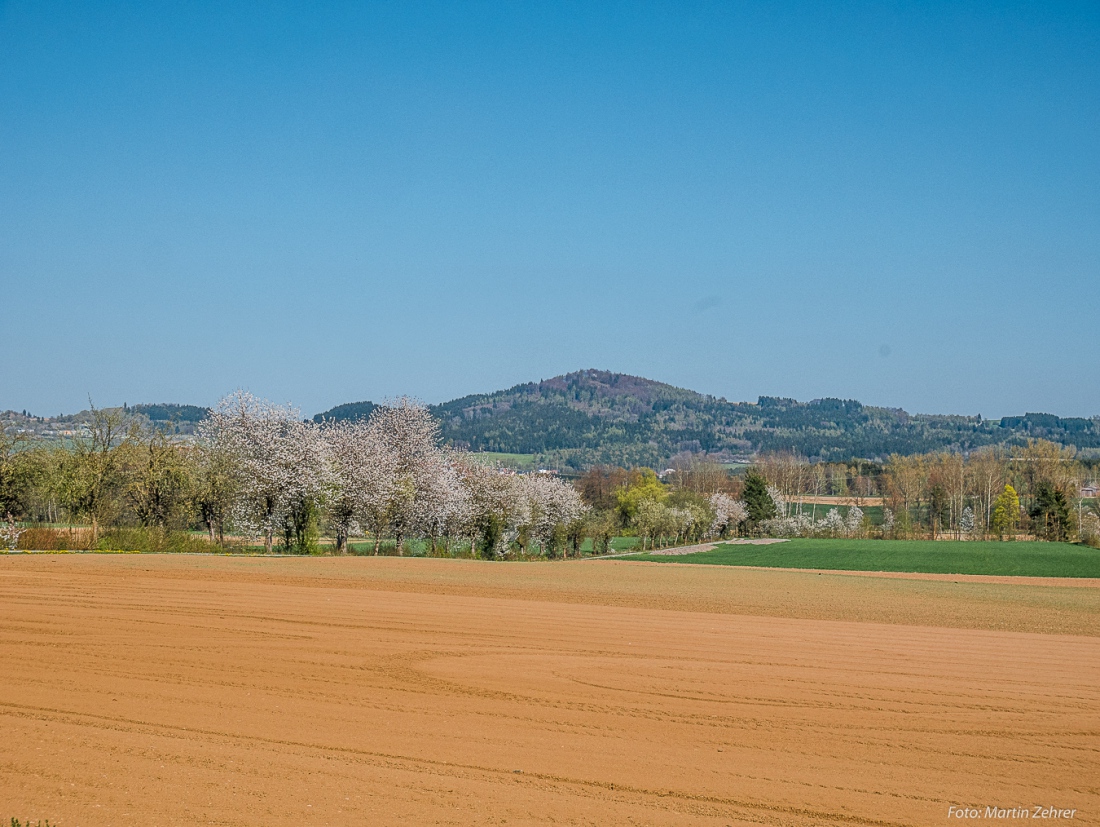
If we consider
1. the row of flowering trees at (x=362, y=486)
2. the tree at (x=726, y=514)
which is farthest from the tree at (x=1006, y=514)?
the row of flowering trees at (x=362, y=486)

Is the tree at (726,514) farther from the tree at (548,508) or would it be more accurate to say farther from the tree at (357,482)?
the tree at (357,482)

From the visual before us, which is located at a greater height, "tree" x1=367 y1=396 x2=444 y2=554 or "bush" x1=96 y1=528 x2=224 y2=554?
"tree" x1=367 y1=396 x2=444 y2=554

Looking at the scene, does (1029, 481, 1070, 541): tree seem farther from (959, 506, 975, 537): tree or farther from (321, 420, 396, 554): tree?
(321, 420, 396, 554): tree

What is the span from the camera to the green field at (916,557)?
61688 millimetres

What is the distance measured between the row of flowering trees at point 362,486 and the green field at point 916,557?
14176 millimetres

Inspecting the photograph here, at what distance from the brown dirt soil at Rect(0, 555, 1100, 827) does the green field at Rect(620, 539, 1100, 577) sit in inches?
1559

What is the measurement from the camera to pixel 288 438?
55.5 meters

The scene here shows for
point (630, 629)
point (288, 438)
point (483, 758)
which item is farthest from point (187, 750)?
point (288, 438)

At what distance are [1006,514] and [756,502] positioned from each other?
3218 centimetres

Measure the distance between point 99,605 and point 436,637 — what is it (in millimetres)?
9596

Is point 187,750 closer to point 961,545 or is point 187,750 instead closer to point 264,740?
point 264,740

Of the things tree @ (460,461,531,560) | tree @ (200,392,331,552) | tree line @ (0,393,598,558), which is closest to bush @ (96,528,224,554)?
tree line @ (0,393,598,558)

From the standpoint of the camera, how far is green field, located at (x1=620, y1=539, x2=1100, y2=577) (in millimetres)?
61688

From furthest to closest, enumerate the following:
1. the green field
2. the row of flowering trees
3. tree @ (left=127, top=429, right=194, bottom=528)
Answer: the green field < tree @ (left=127, top=429, right=194, bottom=528) < the row of flowering trees
